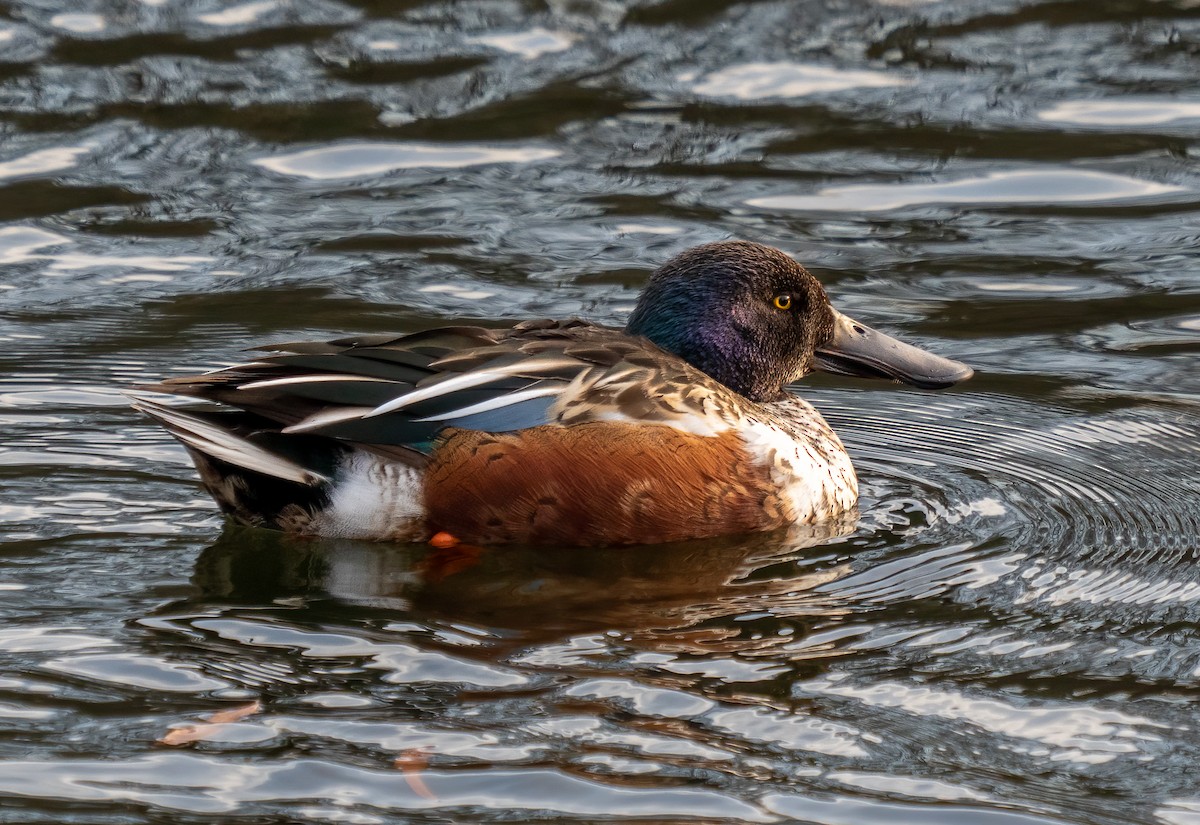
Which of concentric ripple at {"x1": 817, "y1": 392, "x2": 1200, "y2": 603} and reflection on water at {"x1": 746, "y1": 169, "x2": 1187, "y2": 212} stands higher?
reflection on water at {"x1": 746, "y1": 169, "x2": 1187, "y2": 212}

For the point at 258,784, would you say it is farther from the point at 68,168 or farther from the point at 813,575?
the point at 68,168

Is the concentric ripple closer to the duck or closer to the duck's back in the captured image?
the duck

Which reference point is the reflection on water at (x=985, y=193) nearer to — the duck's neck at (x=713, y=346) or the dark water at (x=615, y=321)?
the dark water at (x=615, y=321)

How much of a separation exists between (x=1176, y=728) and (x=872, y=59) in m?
7.12

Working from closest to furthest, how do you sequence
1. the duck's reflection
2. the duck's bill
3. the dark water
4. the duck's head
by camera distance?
the dark water
the duck's reflection
the duck's head
the duck's bill

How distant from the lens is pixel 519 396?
19.3 ft

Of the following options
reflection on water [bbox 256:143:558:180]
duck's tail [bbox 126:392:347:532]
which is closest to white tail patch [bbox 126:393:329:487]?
duck's tail [bbox 126:392:347:532]

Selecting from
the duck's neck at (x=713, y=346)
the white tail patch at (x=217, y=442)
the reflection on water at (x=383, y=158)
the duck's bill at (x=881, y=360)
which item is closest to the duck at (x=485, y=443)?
the white tail patch at (x=217, y=442)

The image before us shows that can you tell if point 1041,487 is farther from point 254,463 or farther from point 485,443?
point 254,463

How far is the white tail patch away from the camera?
5.72 m

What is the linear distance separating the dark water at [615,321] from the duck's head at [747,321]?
0.41 metres

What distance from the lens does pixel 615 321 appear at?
8141mm

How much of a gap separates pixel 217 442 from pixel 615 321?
2749 millimetres

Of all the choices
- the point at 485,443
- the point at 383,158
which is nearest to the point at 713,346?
the point at 485,443
